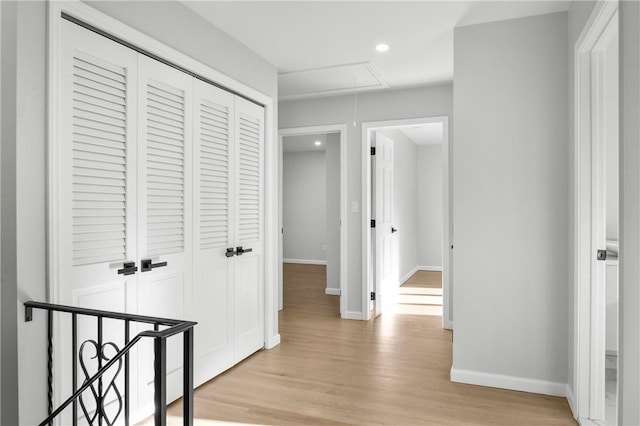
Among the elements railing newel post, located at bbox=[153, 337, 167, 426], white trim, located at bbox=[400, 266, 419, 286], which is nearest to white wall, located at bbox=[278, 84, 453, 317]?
white trim, located at bbox=[400, 266, 419, 286]

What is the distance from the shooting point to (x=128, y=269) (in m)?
2.39

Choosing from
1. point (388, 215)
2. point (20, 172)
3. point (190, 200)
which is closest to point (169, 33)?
point (190, 200)

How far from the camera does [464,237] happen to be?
3.11 metres

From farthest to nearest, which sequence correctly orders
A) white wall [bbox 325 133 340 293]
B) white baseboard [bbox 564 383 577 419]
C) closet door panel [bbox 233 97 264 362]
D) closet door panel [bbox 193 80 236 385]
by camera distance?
1. white wall [bbox 325 133 340 293]
2. closet door panel [bbox 233 97 264 362]
3. closet door panel [bbox 193 80 236 385]
4. white baseboard [bbox 564 383 577 419]

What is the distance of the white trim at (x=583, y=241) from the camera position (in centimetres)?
253

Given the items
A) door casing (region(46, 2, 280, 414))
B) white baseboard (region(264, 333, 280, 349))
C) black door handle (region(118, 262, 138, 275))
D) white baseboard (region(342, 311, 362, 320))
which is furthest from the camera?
white baseboard (region(342, 311, 362, 320))

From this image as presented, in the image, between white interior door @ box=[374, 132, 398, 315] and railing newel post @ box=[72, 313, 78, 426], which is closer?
railing newel post @ box=[72, 313, 78, 426]

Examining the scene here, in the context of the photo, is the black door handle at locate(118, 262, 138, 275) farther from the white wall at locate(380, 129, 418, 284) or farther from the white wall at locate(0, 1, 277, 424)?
the white wall at locate(380, 129, 418, 284)

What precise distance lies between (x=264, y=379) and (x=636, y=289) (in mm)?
2367

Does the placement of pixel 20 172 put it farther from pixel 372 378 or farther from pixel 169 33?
pixel 372 378

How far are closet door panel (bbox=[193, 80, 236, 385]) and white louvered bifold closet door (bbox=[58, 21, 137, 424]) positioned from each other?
23.1 inches

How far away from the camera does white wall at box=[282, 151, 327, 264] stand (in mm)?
9430

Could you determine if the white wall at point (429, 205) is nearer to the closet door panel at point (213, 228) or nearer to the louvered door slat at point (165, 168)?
the closet door panel at point (213, 228)

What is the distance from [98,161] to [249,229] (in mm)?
1548
